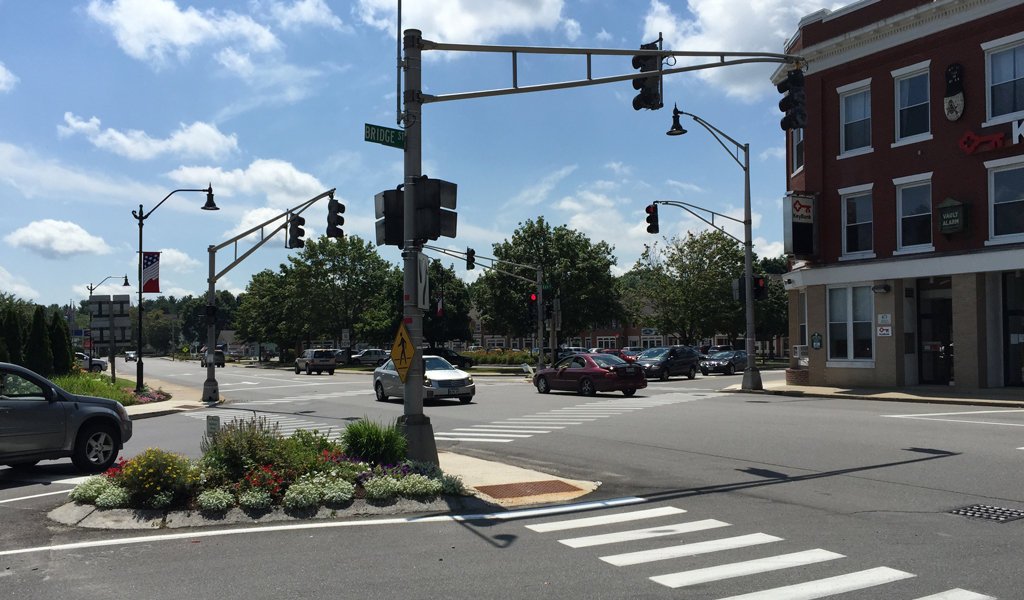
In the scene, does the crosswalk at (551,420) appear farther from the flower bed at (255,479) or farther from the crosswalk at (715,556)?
the crosswalk at (715,556)

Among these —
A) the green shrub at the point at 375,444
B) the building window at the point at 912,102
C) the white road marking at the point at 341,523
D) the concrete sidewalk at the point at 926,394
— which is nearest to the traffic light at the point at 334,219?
the green shrub at the point at 375,444

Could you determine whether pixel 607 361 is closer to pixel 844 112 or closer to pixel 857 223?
pixel 857 223

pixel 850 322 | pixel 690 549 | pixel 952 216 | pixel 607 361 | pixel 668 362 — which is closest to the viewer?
pixel 690 549

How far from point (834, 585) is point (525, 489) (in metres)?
4.71

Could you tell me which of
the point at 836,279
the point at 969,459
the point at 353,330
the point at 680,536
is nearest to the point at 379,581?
the point at 680,536

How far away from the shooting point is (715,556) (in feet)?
21.7

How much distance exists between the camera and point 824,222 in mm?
28672

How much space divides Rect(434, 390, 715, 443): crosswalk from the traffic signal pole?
16.6ft

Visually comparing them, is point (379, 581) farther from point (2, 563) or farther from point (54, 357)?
point (54, 357)

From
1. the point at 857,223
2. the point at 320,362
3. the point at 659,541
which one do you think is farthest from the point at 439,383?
the point at 320,362

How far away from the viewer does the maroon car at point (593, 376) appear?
27484 mm

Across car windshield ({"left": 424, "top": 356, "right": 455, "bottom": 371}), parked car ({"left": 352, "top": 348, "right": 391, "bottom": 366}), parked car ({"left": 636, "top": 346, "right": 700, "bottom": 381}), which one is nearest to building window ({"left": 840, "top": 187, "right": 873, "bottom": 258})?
parked car ({"left": 636, "top": 346, "right": 700, "bottom": 381})

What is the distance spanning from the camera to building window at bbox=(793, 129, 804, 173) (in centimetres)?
3033

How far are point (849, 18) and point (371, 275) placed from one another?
64.2 m
